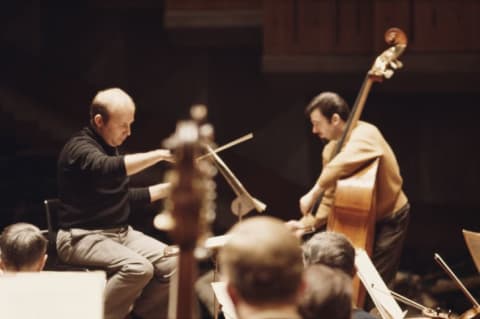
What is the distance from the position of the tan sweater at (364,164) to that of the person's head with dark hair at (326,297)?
2.12 metres

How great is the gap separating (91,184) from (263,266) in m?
2.30

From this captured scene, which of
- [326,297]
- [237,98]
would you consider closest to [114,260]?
[326,297]

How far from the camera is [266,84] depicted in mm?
8227

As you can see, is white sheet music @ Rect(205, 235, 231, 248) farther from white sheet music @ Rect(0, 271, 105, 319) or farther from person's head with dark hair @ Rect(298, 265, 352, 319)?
person's head with dark hair @ Rect(298, 265, 352, 319)

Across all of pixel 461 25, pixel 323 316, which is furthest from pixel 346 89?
pixel 323 316

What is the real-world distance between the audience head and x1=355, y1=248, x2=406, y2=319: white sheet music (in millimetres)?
1310

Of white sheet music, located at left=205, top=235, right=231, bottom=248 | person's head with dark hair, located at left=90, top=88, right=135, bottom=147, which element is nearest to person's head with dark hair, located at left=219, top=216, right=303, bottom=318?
white sheet music, located at left=205, top=235, right=231, bottom=248

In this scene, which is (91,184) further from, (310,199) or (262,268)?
(262,268)

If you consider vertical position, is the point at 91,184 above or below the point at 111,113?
below

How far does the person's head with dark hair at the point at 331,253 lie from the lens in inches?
121

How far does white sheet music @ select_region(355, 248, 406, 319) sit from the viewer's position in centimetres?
312

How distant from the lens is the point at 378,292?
3.23 metres

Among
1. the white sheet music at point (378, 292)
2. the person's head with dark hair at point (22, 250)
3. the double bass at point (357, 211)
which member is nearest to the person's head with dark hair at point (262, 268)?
the white sheet music at point (378, 292)

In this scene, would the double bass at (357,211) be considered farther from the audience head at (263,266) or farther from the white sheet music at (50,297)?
the audience head at (263,266)
